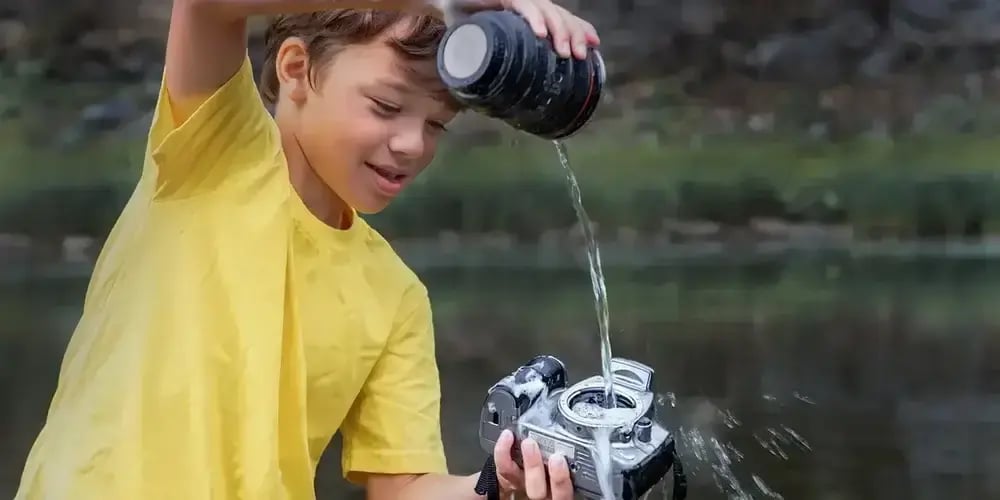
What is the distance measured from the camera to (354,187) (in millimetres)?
701

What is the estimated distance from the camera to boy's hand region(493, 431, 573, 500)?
60cm

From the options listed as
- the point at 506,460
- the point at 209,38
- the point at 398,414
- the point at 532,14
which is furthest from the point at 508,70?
the point at 398,414

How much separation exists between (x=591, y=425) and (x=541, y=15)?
26cm

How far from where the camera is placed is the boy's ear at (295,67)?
701mm

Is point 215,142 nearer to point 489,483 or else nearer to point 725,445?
point 489,483

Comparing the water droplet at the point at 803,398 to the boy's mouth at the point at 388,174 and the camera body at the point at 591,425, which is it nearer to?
the camera body at the point at 591,425

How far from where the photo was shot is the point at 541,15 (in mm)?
501

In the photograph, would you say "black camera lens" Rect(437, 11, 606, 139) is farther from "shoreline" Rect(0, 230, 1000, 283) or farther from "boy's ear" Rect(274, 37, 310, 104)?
"shoreline" Rect(0, 230, 1000, 283)

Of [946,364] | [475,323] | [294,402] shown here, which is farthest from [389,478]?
[946,364]

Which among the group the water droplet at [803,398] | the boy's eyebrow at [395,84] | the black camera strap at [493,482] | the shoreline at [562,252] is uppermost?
the boy's eyebrow at [395,84]

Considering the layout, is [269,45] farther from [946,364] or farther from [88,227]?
[946,364]

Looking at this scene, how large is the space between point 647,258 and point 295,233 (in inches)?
30.0

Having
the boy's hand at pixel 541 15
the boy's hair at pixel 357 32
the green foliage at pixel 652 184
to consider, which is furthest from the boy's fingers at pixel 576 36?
the green foliage at pixel 652 184

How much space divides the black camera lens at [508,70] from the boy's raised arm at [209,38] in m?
0.05
